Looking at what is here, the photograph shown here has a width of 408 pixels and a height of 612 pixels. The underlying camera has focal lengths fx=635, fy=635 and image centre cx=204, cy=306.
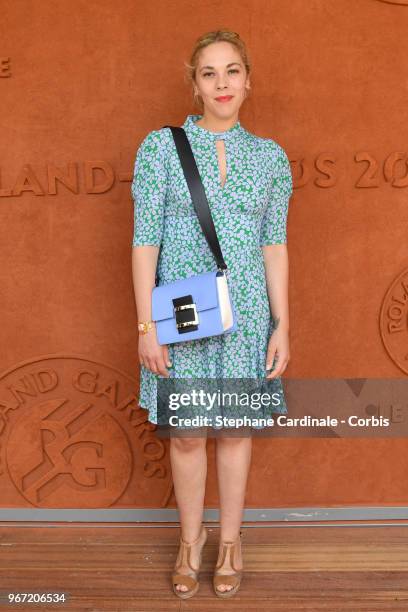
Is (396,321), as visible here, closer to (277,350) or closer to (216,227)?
(277,350)

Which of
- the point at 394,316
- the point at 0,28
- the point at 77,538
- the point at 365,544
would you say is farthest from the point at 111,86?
the point at 365,544

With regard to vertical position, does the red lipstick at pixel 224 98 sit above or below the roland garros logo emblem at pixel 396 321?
above

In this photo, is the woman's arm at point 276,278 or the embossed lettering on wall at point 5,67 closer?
the woman's arm at point 276,278

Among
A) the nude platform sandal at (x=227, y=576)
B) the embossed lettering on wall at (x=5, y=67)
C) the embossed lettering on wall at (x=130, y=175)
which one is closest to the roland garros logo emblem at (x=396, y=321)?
the embossed lettering on wall at (x=130, y=175)

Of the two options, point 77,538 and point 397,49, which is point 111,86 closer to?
point 397,49

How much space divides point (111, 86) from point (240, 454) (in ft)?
4.62

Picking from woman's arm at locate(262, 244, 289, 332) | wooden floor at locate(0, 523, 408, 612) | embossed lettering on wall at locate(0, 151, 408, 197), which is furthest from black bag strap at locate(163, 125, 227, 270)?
wooden floor at locate(0, 523, 408, 612)

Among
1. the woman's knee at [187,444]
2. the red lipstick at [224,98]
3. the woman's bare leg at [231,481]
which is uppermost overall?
the red lipstick at [224,98]

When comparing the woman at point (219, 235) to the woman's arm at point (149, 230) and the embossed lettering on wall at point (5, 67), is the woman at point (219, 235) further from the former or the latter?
the embossed lettering on wall at point (5, 67)

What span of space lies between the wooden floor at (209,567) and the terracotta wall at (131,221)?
0.42ft

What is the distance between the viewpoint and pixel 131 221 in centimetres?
242

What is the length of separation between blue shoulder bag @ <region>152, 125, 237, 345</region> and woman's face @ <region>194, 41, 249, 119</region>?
15cm

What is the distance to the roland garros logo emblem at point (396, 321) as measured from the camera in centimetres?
243

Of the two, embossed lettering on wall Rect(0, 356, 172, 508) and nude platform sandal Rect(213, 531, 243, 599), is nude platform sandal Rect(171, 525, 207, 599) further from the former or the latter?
embossed lettering on wall Rect(0, 356, 172, 508)
